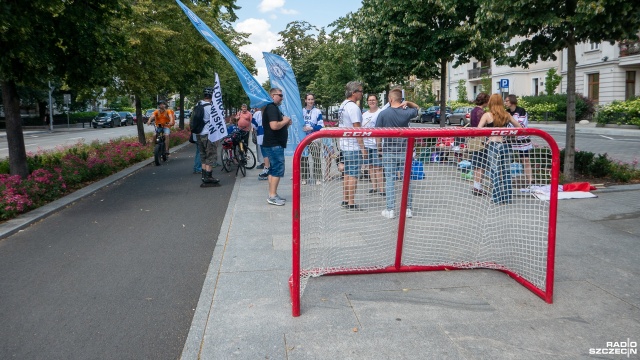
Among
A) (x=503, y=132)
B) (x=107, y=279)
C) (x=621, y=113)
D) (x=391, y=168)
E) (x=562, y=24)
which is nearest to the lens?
(x=503, y=132)

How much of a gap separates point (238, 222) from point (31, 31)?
4578 mm

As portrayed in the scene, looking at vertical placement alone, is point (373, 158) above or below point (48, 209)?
above

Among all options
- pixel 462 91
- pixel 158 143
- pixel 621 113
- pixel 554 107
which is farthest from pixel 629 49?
pixel 158 143

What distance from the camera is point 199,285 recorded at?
4.93 metres

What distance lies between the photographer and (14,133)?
31.5 ft

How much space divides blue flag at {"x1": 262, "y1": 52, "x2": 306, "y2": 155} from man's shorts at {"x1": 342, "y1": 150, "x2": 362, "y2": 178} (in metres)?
3.66

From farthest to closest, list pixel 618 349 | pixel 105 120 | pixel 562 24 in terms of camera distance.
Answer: pixel 105 120 < pixel 562 24 < pixel 618 349

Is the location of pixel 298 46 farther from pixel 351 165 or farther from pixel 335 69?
pixel 351 165

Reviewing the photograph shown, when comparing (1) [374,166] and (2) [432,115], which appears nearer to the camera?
(1) [374,166]

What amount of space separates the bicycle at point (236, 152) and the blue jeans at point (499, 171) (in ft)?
26.7

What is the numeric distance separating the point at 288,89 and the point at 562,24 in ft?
17.8

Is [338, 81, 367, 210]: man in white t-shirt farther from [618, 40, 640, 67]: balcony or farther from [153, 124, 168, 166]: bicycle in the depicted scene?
[618, 40, 640, 67]: balcony

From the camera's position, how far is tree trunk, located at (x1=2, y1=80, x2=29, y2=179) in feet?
30.9

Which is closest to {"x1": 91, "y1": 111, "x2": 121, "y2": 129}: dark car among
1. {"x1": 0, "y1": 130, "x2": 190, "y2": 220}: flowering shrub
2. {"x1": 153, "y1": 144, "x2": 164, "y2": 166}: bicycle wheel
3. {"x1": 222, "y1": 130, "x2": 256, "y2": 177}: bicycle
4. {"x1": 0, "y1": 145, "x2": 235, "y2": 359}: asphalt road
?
{"x1": 0, "y1": 130, "x2": 190, "y2": 220}: flowering shrub
